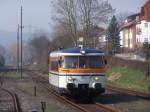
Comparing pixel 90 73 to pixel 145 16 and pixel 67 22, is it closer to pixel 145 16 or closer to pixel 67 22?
pixel 67 22

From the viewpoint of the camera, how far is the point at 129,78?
49.0 m

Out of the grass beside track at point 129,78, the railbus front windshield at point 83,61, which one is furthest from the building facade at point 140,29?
the railbus front windshield at point 83,61

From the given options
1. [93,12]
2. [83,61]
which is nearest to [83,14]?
[93,12]

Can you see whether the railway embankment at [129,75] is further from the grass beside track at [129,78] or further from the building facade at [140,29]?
the building facade at [140,29]

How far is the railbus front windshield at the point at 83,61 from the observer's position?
27.5 meters

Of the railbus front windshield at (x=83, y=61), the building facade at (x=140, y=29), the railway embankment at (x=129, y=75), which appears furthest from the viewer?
the building facade at (x=140, y=29)

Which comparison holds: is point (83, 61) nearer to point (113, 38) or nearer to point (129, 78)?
point (129, 78)

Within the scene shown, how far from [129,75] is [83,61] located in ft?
74.8

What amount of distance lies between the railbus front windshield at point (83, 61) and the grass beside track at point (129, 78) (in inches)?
493

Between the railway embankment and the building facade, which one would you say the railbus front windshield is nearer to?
the railway embankment

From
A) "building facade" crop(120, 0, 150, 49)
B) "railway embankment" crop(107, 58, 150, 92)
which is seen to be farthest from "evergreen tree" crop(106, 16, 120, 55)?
"railway embankment" crop(107, 58, 150, 92)

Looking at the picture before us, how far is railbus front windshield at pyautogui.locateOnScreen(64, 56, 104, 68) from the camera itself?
2748 cm

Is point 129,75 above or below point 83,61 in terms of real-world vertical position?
below

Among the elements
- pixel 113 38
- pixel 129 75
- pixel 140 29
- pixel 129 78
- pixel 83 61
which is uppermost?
pixel 140 29
